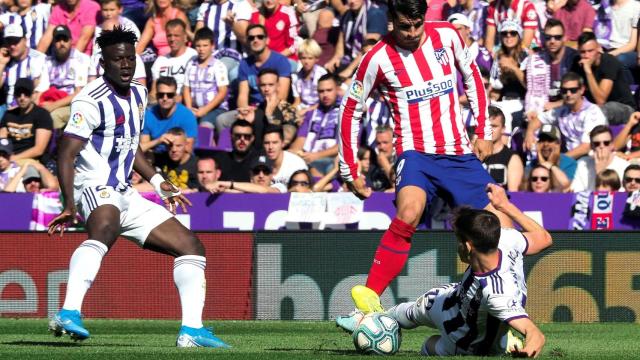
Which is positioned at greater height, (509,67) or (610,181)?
(509,67)

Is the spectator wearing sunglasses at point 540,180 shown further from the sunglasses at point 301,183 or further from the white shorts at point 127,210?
the white shorts at point 127,210

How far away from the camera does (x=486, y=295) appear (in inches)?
282

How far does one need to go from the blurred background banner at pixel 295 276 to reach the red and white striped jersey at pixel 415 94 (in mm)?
3605

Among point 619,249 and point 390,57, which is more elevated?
point 390,57

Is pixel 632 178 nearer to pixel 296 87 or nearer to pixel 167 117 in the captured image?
pixel 296 87

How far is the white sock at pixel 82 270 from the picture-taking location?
886cm

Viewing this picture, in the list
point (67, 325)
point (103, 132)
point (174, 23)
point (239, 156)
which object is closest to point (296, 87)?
point (174, 23)

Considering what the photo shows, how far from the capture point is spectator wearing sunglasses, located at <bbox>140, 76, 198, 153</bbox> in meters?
15.9

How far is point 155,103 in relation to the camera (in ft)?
56.2

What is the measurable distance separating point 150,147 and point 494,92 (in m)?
4.39

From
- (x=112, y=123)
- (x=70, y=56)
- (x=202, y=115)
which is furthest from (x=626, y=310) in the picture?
(x=70, y=56)

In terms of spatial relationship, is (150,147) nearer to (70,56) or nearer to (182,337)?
(70,56)

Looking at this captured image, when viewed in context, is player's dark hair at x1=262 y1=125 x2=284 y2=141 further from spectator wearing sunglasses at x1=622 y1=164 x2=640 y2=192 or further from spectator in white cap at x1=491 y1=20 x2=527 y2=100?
spectator wearing sunglasses at x1=622 y1=164 x2=640 y2=192

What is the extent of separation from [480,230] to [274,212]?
23.6 ft
